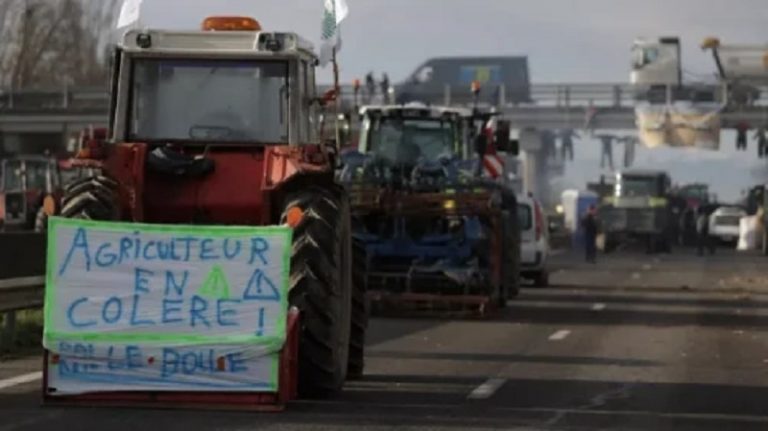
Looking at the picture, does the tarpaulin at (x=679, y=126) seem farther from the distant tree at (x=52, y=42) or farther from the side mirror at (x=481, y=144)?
the side mirror at (x=481, y=144)

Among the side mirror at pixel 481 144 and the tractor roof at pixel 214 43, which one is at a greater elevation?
the tractor roof at pixel 214 43

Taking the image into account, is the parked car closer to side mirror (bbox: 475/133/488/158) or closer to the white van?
the white van

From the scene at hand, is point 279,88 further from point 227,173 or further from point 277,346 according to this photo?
point 277,346

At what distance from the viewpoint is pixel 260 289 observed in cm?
1423

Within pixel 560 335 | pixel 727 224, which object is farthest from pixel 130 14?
pixel 727 224

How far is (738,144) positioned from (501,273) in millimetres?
49825

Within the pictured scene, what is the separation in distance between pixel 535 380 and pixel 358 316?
1.61 m

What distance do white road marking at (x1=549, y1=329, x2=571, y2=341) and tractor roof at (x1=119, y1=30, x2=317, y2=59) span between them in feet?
25.6

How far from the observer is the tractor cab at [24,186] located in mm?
48250

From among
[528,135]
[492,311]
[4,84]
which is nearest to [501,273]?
[492,311]

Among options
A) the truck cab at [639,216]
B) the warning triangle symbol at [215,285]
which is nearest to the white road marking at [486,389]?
the warning triangle symbol at [215,285]

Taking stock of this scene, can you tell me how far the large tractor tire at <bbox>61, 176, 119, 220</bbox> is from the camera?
50.0 feet

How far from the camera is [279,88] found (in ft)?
54.1

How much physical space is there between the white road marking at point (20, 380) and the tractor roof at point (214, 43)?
2790mm
